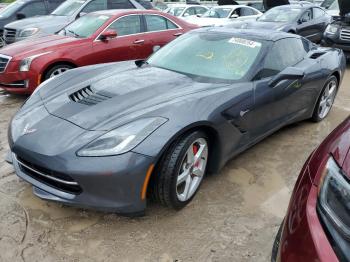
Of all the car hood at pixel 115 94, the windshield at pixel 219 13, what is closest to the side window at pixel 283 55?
the car hood at pixel 115 94

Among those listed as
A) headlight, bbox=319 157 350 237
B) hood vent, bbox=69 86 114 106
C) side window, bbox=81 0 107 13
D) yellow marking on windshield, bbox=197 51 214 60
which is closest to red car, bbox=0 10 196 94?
side window, bbox=81 0 107 13

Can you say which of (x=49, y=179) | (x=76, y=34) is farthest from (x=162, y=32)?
(x=49, y=179)

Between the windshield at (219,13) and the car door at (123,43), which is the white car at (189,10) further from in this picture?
the car door at (123,43)

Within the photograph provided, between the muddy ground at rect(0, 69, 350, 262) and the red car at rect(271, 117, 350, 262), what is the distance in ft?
2.65

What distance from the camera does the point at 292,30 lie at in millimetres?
9555

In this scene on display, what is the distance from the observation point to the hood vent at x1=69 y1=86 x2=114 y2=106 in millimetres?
2916

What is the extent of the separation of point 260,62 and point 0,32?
867 centimetres

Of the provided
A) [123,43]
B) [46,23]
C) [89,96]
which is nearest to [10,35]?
[46,23]

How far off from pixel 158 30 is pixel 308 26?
5.35 metres

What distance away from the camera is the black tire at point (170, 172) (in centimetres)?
253

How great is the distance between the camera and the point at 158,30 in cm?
674

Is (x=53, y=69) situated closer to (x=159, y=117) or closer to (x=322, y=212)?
(x=159, y=117)

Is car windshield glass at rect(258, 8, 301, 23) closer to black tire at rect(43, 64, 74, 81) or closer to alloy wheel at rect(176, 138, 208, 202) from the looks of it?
black tire at rect(43, 64, 74, 81)

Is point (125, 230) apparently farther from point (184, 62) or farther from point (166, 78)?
point (184, 62)
